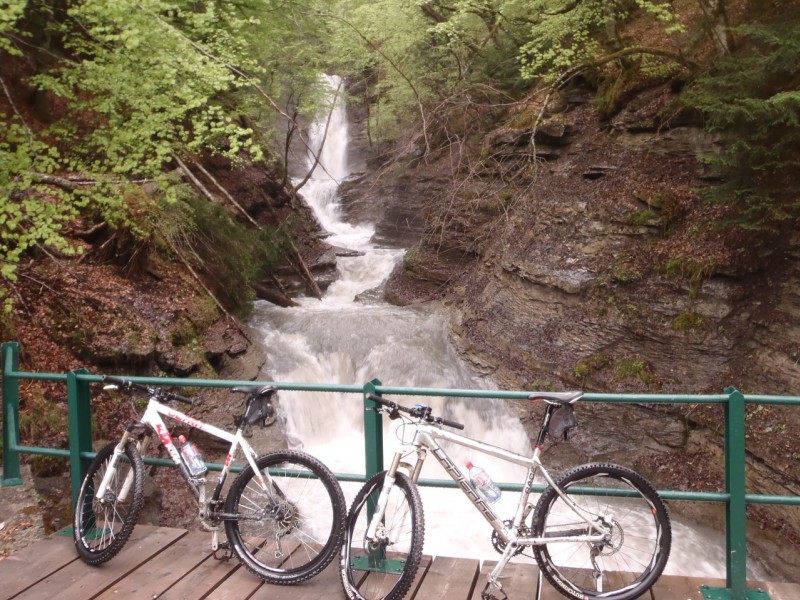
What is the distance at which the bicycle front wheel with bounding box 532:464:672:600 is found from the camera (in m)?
3.74

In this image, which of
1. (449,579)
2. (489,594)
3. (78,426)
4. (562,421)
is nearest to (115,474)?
(78,426)

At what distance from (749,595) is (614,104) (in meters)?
11.6

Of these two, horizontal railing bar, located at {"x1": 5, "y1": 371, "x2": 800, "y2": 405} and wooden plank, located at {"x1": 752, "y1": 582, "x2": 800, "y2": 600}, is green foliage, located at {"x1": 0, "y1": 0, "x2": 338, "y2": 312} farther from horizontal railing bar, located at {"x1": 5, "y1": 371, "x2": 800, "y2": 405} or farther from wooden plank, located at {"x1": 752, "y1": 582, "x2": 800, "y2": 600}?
wooden plank, located at {"x1": 752, "y1": 582, "x2": 800, "y2": 600}

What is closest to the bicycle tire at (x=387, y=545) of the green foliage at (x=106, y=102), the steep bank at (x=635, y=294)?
the green foliage at (x=106, y=102)

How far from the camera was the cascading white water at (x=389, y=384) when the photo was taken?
28.5 feet

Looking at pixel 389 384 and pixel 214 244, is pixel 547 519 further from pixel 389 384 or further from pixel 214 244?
pixel 214 244

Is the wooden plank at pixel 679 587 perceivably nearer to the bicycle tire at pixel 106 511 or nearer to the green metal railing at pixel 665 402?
the green metal railing at pixel 665 402

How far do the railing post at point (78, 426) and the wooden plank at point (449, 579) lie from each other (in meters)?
2.81

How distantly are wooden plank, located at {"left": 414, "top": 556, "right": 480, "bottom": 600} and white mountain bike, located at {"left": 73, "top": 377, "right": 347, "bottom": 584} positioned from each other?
24.8 inches

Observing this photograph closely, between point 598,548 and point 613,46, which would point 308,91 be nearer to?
point 613,46

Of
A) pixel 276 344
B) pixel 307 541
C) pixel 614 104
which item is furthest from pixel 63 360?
pixel 614 104

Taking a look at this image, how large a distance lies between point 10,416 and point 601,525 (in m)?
5.12

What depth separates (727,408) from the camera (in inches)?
152

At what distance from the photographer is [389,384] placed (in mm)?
12414
